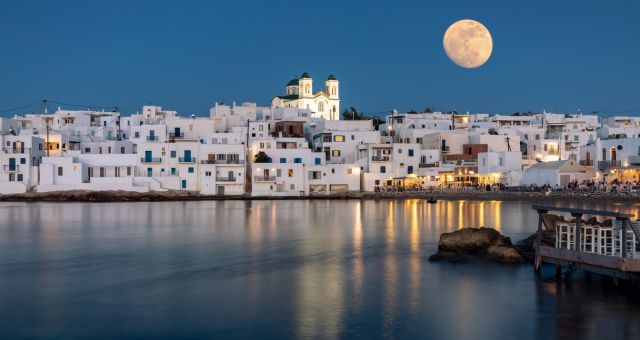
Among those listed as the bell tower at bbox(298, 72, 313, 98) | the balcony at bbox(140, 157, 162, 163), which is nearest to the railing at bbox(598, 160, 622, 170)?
the balcony at bbox(140, 157, 162, 163)

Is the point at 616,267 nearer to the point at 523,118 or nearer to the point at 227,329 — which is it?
the point at 227,329

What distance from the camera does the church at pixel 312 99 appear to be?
11544 centimetres

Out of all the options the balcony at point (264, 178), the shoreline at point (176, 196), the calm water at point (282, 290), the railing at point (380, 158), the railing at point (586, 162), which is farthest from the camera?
the railing at point (380, 158)

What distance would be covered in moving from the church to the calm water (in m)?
80.5

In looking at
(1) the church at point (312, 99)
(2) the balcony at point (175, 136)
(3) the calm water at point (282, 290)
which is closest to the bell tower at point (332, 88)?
(1) the church at point (312, 99)

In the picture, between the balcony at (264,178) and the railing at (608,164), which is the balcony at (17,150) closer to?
the balcony at (264,178)

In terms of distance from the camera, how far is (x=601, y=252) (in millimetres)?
18172

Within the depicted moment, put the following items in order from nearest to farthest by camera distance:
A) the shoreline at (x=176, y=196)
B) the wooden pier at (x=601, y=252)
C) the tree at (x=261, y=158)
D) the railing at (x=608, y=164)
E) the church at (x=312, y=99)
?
the wooden pier at (x=601, y=252) < the railing at (x=608, y=164) < the shoreline at (x=176, y=196) < the tree at (x=261, y=158) < the church at (x=312, y=99)

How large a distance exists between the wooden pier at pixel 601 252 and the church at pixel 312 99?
311ft

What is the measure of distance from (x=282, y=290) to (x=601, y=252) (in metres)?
8.79

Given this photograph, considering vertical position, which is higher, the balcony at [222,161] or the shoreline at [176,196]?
the balcony at [222,161]

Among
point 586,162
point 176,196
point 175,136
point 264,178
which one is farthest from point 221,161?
point 586,162

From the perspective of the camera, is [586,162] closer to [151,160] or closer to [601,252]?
[151,160]

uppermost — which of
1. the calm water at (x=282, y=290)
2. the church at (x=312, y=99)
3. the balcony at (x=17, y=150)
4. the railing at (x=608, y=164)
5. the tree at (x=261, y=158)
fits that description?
the church at (x=312, y=99)
